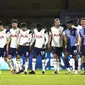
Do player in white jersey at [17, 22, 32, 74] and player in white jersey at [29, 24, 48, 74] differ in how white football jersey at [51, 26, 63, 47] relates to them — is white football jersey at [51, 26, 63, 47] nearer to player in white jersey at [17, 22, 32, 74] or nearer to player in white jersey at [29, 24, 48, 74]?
player in white jersey at [29, 24, 48, 74]

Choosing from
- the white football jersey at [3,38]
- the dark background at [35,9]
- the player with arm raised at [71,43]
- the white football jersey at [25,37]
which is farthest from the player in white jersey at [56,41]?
the dark background at [35,9]

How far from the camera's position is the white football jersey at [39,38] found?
60.2 feet

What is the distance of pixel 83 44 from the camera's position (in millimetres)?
17281

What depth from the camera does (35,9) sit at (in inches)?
1411

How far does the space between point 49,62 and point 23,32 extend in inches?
214

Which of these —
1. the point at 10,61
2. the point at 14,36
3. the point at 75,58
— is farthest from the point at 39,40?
the point at 75,58

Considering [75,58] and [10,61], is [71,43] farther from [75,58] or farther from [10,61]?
[10,61]

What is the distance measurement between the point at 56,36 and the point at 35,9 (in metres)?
17.6

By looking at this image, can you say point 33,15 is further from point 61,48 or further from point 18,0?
point 61,48

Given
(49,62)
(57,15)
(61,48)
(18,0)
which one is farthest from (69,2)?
(61,48)

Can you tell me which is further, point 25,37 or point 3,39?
point 3,39

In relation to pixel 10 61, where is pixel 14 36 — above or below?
above

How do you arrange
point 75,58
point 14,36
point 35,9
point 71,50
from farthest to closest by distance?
point 35,9 < point 14,36 < point 75,58 < point 71,50

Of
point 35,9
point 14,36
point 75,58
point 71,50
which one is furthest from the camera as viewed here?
point 35,9
